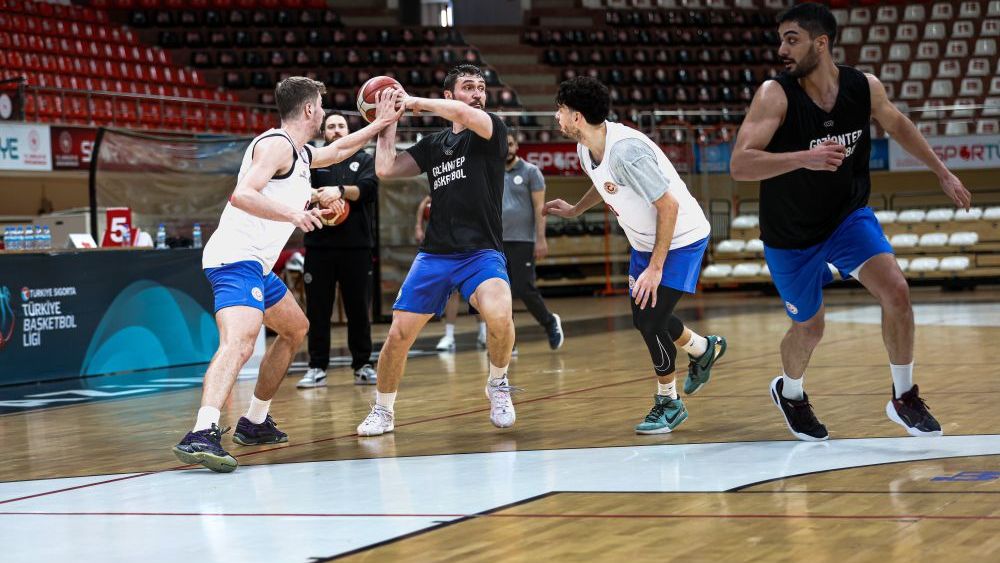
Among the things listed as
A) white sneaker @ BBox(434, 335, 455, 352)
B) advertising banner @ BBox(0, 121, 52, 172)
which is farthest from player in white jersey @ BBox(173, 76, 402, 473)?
advertising banner @ BBox(0, 121, 52, 172)

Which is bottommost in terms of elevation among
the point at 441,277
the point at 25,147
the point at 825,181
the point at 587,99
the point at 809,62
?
the point at 441,277

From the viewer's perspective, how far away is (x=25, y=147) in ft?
54.1

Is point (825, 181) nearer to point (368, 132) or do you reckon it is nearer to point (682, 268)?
point (682, 268)

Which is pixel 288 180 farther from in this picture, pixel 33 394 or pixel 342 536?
pixel 33 394

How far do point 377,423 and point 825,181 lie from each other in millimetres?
2552

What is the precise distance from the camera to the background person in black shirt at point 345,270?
30.7 ft

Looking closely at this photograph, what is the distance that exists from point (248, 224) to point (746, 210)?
18.7 metres

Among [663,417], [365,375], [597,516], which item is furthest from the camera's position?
[365,375]

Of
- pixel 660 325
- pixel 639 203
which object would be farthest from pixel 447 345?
pixel 639 203

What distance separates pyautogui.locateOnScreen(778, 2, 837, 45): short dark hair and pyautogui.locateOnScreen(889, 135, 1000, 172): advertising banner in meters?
17.6

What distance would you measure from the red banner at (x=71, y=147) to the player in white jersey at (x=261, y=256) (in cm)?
1150

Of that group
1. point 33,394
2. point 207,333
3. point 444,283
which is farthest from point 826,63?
point 207,333

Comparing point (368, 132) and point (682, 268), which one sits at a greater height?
point (368, 132)

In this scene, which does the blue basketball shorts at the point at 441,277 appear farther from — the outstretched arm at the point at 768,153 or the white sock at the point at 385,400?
the outstretched arm at the point at 768,153
